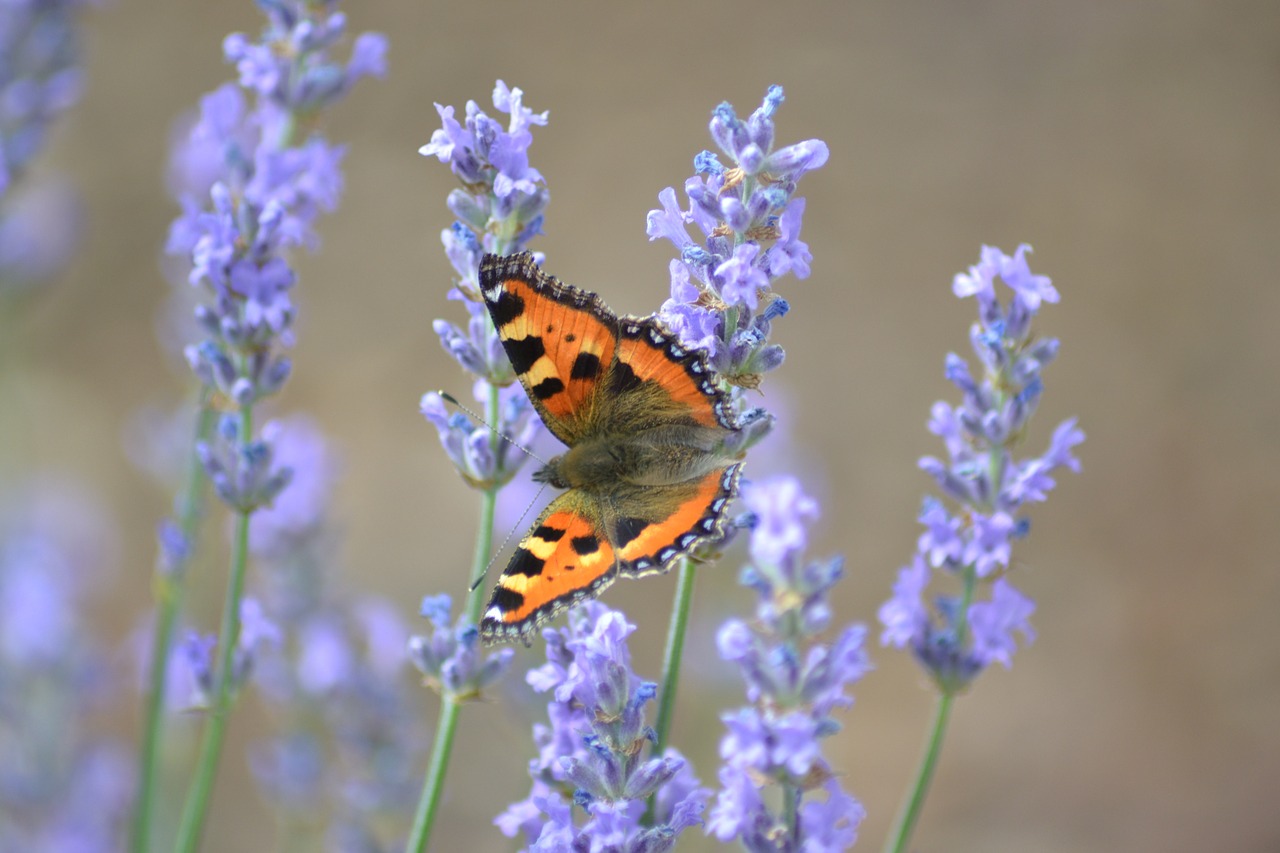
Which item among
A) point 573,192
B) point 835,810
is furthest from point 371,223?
point 835,810

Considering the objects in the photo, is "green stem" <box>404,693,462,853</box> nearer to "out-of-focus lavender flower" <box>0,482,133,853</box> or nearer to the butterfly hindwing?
the butterfly hindwing

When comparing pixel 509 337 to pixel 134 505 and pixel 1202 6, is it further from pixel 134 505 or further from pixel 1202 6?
pixel 134 505

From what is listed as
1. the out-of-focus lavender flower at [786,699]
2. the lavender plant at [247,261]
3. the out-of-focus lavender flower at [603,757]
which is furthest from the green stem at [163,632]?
the out-of-focus lavender flower at [786,699]

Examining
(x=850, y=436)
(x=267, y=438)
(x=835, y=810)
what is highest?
(x=850, y=436)

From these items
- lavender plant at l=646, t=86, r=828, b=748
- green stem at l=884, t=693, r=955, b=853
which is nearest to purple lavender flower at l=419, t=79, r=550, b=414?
lavender plant at l=646, t=86, r=828, b=748

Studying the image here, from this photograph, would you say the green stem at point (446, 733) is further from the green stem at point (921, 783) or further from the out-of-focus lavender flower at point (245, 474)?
the green stem at point (921, 783)

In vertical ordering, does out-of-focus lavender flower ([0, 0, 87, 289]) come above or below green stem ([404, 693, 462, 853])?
above

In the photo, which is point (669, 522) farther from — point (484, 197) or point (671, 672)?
point (484, 197)
